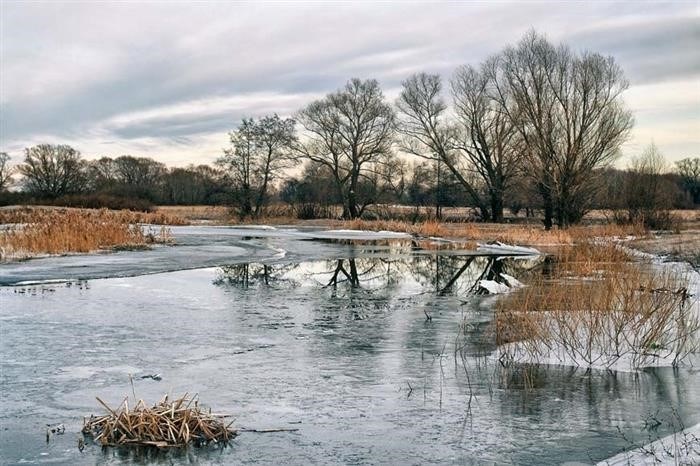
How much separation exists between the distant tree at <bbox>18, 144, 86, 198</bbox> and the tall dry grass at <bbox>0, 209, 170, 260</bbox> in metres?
54.5

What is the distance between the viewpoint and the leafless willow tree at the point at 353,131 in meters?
49.0

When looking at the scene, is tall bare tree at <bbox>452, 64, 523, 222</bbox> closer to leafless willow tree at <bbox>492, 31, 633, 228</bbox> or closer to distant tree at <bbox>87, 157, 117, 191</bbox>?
leafless willow tree at <bbox>492, 31, 633, 228</bbox>

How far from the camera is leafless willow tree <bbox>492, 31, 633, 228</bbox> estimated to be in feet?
110

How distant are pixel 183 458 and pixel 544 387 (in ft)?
12.0

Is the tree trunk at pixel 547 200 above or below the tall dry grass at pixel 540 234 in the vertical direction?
above

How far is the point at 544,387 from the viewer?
21.4 feet

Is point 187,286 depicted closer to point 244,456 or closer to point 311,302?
point 311,302

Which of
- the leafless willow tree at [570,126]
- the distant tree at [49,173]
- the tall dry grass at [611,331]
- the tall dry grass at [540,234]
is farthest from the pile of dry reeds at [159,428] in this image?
the distant tree at [49,173]

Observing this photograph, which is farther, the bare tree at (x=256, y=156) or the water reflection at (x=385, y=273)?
the bare tree at (x=256, y=156)

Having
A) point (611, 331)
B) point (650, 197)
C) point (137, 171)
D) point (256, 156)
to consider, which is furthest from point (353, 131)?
point (137, 171)

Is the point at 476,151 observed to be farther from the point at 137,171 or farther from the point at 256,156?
the point at 137,171

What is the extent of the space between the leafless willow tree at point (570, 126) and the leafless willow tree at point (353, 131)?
1570 cm

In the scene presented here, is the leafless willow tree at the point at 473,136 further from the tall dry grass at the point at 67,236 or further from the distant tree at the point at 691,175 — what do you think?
the distant tree at the point at 691,175

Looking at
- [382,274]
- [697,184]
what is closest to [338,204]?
[382,274]
